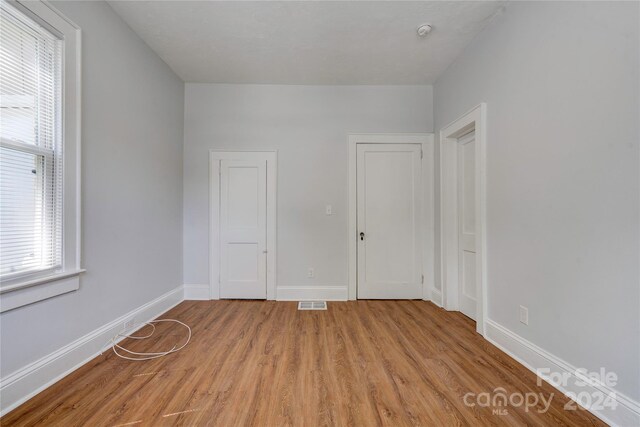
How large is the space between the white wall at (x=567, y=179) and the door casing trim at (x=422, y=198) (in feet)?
3.33

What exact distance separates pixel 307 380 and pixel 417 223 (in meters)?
2.35

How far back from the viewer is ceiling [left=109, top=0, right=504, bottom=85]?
80.6 inches

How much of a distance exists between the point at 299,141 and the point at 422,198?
5.97ft

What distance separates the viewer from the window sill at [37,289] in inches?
54.1

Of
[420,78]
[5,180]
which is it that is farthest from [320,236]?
[5,180]

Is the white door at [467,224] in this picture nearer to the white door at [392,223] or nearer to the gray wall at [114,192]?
the white door at [392,223]

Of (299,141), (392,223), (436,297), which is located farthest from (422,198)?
(299,141)

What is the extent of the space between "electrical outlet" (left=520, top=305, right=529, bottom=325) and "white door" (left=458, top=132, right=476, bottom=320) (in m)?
0.74

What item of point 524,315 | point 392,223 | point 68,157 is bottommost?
point 524,315

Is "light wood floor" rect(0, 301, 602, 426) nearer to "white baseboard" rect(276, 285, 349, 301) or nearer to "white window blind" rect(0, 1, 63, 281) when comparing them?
"white baseboard" rect(276, 285, 349, 301)

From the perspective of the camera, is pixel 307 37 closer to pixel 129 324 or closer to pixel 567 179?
pixel 567 179

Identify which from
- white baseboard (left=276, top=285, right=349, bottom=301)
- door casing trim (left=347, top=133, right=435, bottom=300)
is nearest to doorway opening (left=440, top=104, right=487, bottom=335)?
door casing trim (left=347, top=133, right=435, bottom=300)

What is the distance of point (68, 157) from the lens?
5.61ft

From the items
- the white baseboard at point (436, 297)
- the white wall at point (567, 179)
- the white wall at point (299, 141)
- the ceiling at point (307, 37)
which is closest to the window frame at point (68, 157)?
the ceiling at point (307, 37)
